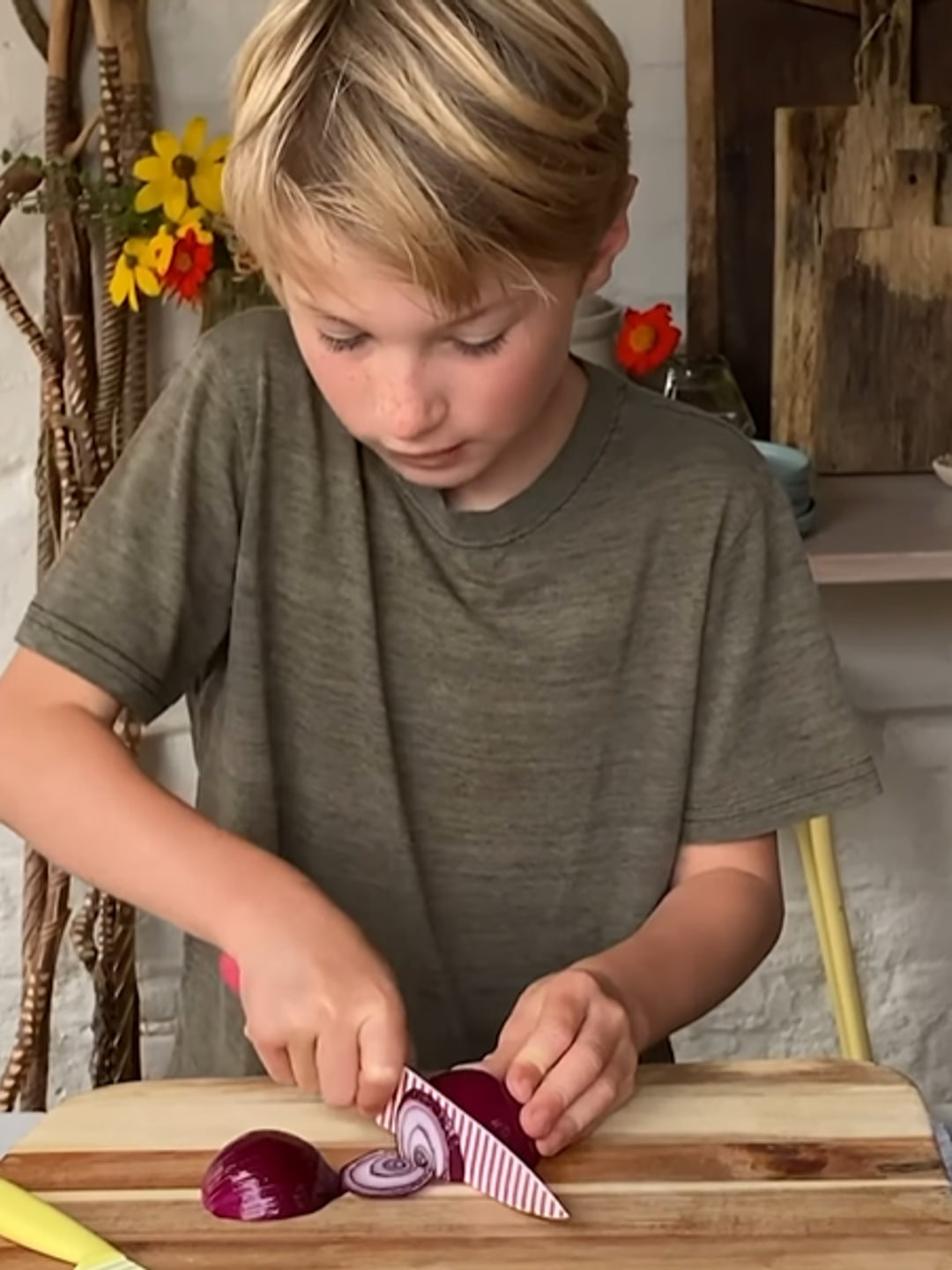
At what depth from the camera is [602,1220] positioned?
65 centimetres

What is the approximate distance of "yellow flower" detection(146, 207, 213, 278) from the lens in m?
1.25

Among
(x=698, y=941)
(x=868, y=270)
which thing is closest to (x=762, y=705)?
(x=698, y=941)

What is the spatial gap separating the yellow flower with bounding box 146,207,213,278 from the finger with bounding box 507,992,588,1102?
71 cm

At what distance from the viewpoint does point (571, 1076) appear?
0.70m

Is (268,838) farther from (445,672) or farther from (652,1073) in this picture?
(652,1073)

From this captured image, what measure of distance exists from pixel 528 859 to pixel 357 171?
40cm

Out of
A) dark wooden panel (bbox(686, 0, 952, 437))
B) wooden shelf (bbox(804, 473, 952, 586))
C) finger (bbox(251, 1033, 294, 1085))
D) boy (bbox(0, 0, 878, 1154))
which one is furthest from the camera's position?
dark wooden panel (bbox(686, 0, 952, 437))

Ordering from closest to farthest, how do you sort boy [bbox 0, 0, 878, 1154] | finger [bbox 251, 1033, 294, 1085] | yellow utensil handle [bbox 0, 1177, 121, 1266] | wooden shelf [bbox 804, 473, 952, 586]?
yellow utensil handle [bbox 0, 1177, 121, 1266]
finger [bbox 251, 1033, 294, 1085]
boy [bbox 0, 0, 878, 1154]
wooden shelf [bbox 804, 473, 952, 586]

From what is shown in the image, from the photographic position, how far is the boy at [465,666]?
83 centimetres

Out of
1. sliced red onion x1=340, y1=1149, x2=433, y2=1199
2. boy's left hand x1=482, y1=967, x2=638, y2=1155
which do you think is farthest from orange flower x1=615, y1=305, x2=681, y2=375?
sliced red onion x1=340, y1=1149, x2=433, y2=1199

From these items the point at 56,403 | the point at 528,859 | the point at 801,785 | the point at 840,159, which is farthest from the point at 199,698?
the point at 840,159

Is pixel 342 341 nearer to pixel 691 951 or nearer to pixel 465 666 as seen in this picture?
pixel 465 666

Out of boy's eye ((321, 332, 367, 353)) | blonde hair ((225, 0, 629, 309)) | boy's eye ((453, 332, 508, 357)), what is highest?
blonde hair ((225, 0, 629, 309))

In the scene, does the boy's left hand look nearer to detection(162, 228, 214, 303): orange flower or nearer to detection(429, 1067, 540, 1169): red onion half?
detection(429, 1067, 540, 1169): red onion half
